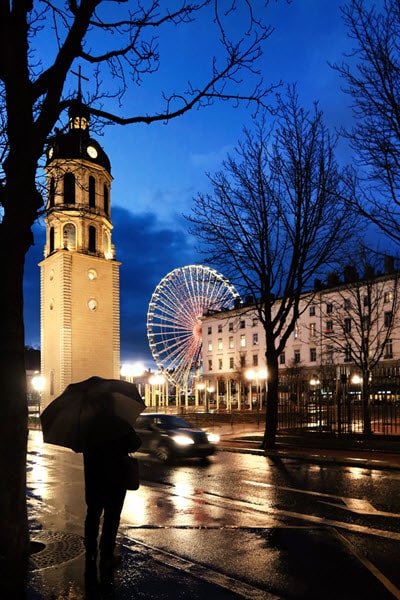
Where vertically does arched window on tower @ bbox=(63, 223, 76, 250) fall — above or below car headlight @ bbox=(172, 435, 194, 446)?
above

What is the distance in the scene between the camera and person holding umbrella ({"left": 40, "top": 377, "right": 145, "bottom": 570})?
5.87 m

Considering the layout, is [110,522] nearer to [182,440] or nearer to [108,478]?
[108,478]

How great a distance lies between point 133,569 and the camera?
20.4ft

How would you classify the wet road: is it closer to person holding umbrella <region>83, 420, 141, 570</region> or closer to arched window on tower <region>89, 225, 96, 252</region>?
person holding umbrella <region>83, 420, 141, 570</region>

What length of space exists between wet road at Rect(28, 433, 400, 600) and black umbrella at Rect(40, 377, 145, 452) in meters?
1.55

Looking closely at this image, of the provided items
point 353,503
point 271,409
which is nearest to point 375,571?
point 353,503

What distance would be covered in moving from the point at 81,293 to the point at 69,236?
623 centimetres

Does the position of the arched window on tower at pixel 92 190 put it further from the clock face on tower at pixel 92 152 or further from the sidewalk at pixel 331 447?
the sidewalk at pixel 331 447

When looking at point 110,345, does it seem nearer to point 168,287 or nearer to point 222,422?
point 168,287

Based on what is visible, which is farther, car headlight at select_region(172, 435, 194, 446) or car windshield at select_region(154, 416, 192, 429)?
car windshield at select_region(154, 416, 192, 429)

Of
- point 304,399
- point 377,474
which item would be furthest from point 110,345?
point 377,474

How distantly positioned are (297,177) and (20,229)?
16718mm

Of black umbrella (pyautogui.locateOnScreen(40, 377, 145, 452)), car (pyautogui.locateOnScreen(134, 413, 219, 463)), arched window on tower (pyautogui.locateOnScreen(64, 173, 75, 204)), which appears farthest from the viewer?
car (pyautogui.locateOnScreen(134, 413, 219, 463))

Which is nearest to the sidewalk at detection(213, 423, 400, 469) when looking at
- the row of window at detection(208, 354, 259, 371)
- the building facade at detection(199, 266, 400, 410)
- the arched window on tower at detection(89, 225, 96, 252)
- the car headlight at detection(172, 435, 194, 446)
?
the car headlight at detection(172, 435, 194, 446)
